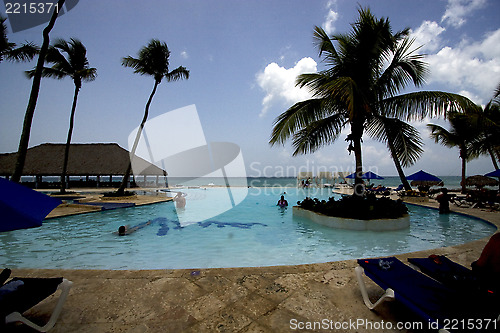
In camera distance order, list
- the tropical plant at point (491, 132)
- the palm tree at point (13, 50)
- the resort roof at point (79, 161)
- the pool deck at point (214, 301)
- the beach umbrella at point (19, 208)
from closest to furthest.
Result: the beach umbrella at point (19, 208) < the pool deck at point (214, 301) < the palm tree at point (13, 50) < the tropical plant at point (491, 132) < the resort roof at point (79, 161)

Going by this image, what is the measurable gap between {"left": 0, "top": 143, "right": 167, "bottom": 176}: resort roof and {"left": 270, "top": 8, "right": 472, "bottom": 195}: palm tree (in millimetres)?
27418

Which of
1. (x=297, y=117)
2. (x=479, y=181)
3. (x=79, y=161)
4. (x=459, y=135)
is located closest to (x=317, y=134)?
(x=297, y=117)

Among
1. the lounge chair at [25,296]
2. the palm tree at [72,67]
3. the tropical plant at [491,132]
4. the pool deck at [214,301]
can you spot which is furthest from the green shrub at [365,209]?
the palm tree at [72,67]

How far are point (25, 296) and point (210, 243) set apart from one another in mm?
5517

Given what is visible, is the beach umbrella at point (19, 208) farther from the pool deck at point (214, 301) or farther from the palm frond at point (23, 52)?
the palm frond at point (23, 52)

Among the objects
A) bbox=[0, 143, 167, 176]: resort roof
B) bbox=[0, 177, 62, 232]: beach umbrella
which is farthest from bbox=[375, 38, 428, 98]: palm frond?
bbox=[0, 143, 167, 176]: resort roof

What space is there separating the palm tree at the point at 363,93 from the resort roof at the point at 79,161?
90.0 ft

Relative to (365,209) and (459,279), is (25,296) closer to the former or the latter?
(459,279)

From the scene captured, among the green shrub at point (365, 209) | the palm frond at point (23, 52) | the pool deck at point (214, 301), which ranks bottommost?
the pool deck at point (214, 301)

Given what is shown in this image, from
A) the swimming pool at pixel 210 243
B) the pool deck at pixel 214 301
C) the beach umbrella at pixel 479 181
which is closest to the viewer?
the pool deck at pixel 214 301

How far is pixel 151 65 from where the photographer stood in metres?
17.5

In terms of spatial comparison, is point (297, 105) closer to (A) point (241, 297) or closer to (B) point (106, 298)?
(A) point (241, 297)

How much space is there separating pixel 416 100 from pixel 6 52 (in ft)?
63.4

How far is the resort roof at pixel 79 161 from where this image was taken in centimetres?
2791
